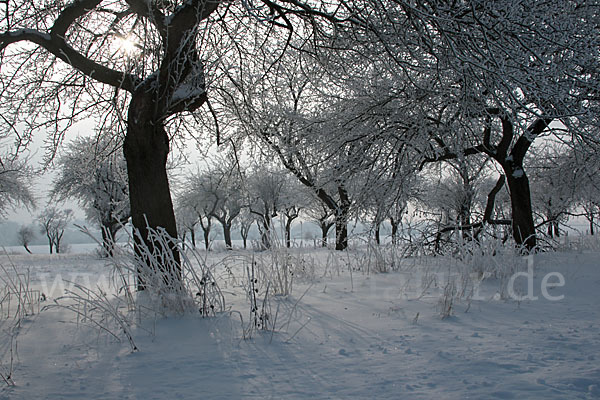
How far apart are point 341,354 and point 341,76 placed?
4.50 meters

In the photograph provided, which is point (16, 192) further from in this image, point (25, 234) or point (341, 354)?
point (25, 234)

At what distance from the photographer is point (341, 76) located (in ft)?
19.0

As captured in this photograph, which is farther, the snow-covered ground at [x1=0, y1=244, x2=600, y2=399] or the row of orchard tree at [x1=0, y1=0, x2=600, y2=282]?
the row of orchard tree at [x1=0, y1=0, x2=600, y2=282]

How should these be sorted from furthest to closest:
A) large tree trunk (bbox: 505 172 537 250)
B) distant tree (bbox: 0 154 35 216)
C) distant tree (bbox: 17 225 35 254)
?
distant tree (bbox: 17 225 35 254) < distant tree (bbox: 0 154 35 216) < large tree trunk (bbox: 505 172 537 250)

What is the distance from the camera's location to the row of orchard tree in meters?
3.58

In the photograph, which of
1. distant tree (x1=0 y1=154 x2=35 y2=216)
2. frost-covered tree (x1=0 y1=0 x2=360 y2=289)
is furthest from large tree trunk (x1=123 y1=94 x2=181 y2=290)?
distant tree (x1=0 y1=154 x2=35 y2=216)

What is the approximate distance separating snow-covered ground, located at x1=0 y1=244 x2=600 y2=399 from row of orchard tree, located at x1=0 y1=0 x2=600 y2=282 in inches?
65.9

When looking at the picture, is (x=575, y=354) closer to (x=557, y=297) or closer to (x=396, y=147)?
(x=557, y=297)

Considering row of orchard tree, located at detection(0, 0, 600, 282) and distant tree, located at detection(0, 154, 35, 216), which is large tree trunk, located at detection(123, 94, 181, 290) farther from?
distant tree, located at detection(0, 154, 35, 216)

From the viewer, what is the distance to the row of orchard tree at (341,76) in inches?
141

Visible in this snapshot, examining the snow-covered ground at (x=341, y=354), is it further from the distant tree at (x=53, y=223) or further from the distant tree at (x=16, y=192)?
the distant tree at (x=53, y=223)

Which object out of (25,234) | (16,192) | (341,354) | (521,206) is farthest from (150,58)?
(25,234)

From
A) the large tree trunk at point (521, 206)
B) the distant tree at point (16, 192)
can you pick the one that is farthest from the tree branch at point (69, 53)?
the distant tree at point (16, 192)

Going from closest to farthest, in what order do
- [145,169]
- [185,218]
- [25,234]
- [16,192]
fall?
[145,169]
[16,192]
[185,218]
[25,234]
